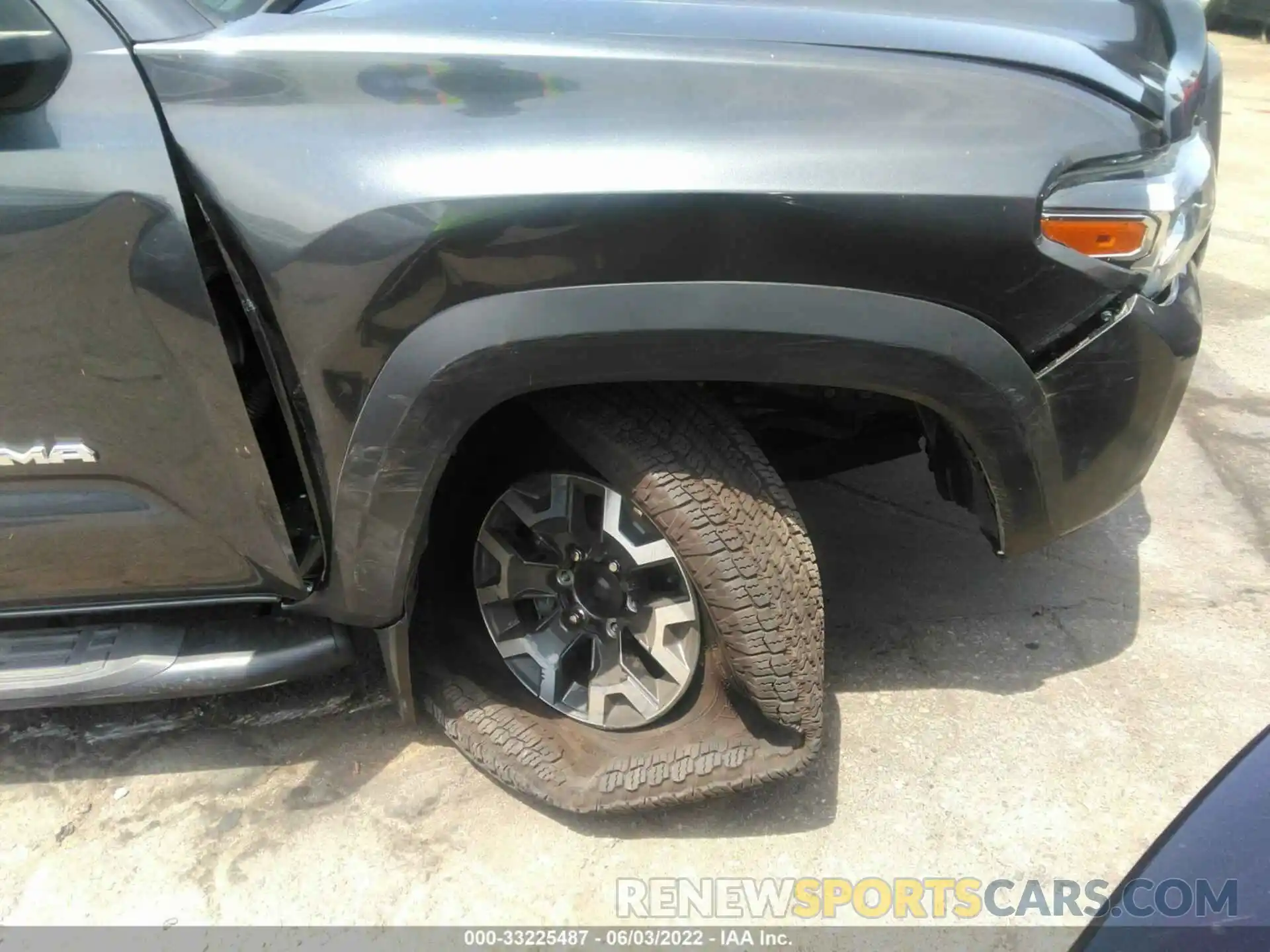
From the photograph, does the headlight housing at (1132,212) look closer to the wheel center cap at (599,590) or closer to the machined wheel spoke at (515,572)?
the wheel center cap at (599,590)

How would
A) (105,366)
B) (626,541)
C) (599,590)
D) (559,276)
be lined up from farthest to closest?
(599,590), (626,541), (105,366), (559,276)

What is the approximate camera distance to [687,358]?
5.01 feet

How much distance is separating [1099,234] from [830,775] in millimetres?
1199

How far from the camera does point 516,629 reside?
2.10 m

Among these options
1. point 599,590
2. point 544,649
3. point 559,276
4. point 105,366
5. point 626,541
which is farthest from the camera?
point 544,649

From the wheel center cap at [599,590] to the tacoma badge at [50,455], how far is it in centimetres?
90

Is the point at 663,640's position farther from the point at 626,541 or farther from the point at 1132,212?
the point at 1132,212

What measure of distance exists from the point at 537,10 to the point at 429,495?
0.83 meters

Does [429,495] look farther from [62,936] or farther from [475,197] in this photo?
[62,936]

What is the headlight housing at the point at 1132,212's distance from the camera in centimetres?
151

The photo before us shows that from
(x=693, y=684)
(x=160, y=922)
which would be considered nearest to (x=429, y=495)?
(x=693, y=684)

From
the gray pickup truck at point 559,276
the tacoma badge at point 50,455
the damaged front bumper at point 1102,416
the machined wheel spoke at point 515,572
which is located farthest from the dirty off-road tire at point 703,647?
the tacoma badge at point 50,455

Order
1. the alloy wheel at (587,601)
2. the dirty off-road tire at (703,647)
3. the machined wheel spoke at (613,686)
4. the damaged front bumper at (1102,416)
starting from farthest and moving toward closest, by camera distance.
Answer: the machined wheel spoke at (613,686)
the alloy wheel at (587,601)
the dirty off-road tire at (703,647)
the damaged front bumper at (1102,416)

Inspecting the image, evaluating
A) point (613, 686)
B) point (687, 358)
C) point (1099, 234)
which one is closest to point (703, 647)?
point (613, 686)
